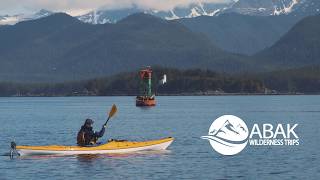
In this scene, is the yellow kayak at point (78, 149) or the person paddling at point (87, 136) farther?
the yellow kayak at point (78, 149)

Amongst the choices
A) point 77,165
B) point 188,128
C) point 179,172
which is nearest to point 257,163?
point 179,172

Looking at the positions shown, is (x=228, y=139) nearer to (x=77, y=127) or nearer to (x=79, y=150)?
(x=79, y=150)

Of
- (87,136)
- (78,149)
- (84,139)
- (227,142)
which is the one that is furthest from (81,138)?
(227,142)

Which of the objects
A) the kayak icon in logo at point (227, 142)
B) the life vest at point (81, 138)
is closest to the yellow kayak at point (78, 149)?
the life vest at point (81, 138)

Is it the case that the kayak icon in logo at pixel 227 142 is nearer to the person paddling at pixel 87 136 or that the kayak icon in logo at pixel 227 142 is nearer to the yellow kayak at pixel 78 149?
the yellow kayak at pixel 78 149

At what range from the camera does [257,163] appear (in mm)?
72312

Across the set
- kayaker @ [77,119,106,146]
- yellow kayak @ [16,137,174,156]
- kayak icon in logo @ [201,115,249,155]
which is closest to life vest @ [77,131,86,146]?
kayaker @ [77,119,106,146]

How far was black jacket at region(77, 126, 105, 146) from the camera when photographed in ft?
241

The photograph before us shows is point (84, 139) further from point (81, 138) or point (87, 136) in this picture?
point (87, 136)

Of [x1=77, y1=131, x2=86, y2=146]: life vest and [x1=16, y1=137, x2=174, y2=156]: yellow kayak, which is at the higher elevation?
[x1=77, y1=131, x2=86, y2=146]: life vest

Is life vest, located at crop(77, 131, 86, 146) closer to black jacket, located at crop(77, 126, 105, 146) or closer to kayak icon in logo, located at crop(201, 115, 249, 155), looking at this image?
black jacket, located at crop(77, 126, 105, 146)

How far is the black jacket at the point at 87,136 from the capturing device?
241 feet

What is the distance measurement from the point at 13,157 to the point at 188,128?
5087cm

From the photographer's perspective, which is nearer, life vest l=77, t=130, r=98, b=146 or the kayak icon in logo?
life vest l=77, t=130, r=98, b=146
